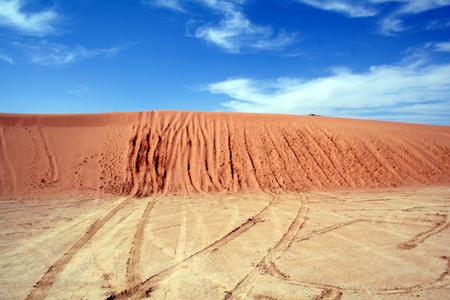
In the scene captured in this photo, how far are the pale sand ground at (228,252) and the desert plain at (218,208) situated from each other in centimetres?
3

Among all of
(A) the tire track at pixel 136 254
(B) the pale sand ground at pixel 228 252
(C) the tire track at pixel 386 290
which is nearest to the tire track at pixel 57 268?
(B) the pale sand ground at pixel 228 252

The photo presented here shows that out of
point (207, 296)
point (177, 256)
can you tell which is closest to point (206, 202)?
point (177, 256)

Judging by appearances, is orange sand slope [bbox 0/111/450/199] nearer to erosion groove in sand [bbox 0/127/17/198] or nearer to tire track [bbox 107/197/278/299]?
erosion groove in sand [bbox 0/127/17/198]

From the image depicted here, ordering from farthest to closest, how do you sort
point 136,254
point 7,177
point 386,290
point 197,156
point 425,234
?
point 197,156 → point 7,177 → point 425,234 → point 136,254 → point 386,290

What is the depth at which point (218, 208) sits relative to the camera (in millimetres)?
8008

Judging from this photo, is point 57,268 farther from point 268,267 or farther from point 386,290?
point 386,290

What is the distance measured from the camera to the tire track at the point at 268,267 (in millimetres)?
3250

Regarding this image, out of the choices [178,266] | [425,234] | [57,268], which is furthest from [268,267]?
[425,234]

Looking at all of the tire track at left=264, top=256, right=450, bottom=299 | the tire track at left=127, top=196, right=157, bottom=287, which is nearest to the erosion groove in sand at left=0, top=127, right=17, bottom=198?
the tire track at left=127, top=196, right=157, bottom=287

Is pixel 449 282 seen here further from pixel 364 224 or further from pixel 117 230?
pixel 117 230

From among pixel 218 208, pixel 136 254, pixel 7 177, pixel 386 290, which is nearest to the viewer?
pixel 386 290

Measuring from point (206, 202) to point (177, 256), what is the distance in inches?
186

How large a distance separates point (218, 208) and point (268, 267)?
415 centimetres

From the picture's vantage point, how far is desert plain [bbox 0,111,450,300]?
3.58m
